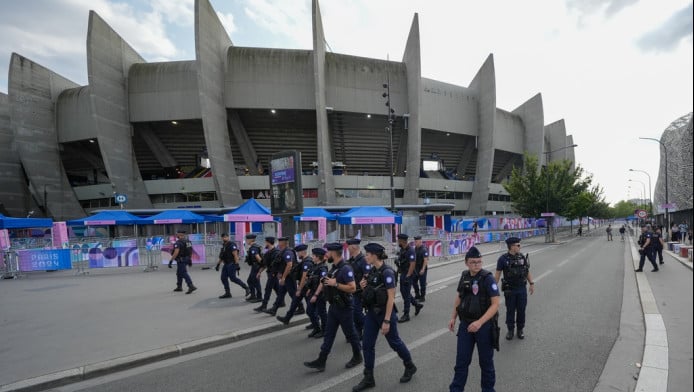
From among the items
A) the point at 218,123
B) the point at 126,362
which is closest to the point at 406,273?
the point at 126,362

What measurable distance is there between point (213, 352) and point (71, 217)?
44.9m

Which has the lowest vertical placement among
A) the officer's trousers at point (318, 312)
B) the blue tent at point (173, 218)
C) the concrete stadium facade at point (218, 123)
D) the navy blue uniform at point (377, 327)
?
the officer's trousers at point (318, 312)

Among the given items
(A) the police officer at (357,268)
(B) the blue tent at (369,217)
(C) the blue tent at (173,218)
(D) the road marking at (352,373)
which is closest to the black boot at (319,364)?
(D) the road marking at (352,373)

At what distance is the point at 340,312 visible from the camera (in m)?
4.26

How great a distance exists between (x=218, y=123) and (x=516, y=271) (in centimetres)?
3206

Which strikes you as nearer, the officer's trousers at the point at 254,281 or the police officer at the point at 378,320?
the police officer at the point at 378,320

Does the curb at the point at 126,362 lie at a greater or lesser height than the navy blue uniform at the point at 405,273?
lesser

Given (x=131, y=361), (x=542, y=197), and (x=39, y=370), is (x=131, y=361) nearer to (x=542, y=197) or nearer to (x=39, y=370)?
(x=39, y=370)

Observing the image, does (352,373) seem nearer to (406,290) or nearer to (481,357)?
(481,357)

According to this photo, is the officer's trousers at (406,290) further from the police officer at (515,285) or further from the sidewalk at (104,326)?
the sidewalk at (104,326)

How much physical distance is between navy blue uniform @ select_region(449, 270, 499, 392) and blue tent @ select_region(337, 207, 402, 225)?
12.8 m

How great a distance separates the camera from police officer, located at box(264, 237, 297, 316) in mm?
6578

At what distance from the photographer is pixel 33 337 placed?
5656 millimetres

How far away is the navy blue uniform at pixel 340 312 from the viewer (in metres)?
4.22
